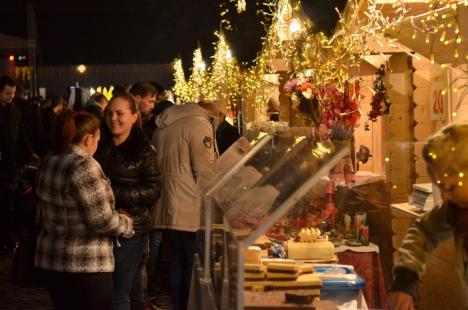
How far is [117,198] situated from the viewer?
562 cm

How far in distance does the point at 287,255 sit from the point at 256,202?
5.52 feet

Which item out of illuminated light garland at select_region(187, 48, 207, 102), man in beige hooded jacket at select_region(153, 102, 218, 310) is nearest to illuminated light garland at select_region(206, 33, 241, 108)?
illuminated light garland at select_region(187, 48, 207, 102)

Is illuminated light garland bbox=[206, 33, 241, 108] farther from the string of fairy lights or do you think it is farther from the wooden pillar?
the wooden pillar

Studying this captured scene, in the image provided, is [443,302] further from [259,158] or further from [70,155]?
[70,155]

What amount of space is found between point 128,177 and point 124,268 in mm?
656

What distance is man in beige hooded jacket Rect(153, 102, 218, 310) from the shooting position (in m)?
6.59

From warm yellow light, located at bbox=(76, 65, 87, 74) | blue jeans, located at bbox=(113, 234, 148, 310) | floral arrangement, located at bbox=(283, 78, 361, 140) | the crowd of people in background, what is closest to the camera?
the crowd of people in background

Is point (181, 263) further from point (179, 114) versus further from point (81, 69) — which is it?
point (81, 69)

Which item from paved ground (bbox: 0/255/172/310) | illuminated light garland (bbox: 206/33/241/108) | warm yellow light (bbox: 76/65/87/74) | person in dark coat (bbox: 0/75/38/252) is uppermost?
warm yellow light (bbox: 76/65/87/74)

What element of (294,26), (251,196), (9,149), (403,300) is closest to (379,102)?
(294,26)

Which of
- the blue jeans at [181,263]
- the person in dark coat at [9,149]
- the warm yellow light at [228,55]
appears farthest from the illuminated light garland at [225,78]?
the blue jeans at [181,263]

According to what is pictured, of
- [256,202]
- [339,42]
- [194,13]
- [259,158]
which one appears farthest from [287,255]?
[194,13]

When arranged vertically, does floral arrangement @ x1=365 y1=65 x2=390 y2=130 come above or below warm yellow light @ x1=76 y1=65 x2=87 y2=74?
below

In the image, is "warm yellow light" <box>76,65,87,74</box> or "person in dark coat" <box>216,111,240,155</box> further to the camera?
"warm yellow light" <box>76,65,87,74</box>
